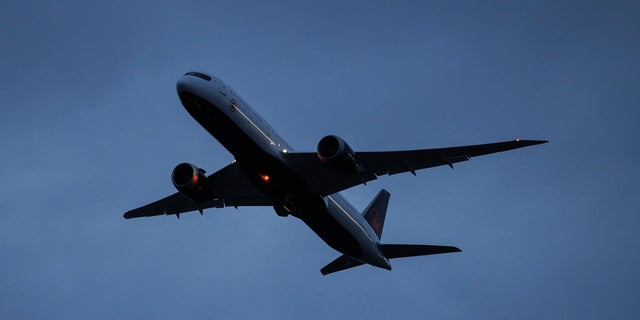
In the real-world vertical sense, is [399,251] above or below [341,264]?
below

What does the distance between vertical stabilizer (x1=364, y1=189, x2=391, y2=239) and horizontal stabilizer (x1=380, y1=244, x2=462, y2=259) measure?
569 cm

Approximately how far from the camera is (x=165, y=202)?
4400 cm

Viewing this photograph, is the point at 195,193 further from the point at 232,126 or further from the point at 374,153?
the point at 374,153

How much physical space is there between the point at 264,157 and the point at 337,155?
12.1 ft

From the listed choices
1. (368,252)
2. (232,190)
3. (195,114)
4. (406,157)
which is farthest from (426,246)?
(195,114)

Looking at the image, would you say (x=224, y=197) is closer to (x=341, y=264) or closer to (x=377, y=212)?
(x=341, y=264)

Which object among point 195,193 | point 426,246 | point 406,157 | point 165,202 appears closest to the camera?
point 406,157

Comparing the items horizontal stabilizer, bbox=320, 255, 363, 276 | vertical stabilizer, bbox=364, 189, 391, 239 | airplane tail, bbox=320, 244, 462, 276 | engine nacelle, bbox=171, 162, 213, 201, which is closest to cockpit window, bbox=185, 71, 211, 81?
engine nacelle, bbox=171, 162, 213, 201

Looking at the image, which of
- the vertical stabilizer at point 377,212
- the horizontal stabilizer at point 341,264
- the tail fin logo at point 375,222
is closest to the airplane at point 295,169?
the horizontal stabilizer at point 341,264

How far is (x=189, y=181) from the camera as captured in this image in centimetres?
3712

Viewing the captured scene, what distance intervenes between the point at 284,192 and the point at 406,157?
20.7ft

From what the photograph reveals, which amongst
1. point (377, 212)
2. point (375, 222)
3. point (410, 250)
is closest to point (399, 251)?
point (410, 250)

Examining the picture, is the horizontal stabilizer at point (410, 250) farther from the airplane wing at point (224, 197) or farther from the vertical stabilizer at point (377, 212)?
the airplane wing at point (224, 197)

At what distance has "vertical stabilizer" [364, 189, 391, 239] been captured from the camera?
48.5 m
